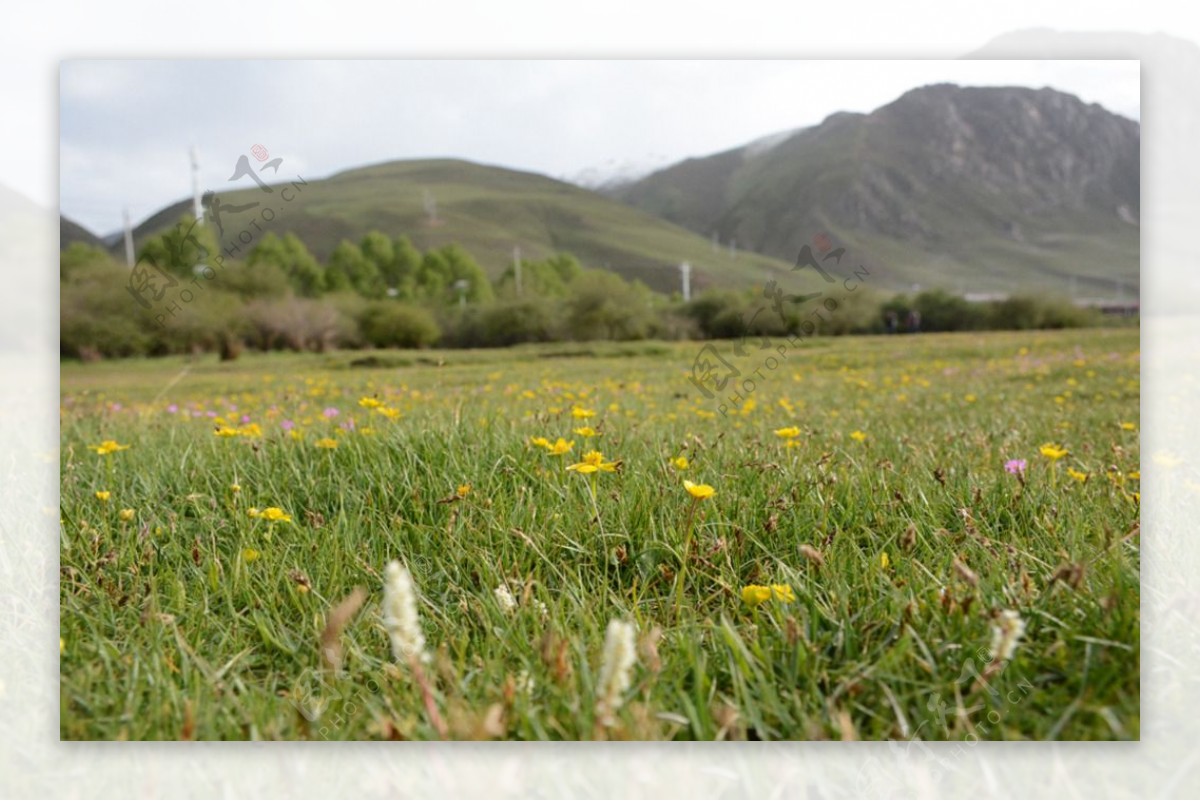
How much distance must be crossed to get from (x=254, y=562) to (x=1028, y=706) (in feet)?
6.01

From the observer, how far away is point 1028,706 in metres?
1.51

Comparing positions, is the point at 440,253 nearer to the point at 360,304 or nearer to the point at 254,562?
the point at 360,304

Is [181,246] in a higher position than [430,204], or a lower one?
lower

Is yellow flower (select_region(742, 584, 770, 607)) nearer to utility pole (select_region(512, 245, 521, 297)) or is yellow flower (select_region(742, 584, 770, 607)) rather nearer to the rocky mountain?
the rocky mountain

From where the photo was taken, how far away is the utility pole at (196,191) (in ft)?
11.9

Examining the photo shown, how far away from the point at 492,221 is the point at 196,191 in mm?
2875

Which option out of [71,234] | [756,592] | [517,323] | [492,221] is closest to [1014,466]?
[756,592]

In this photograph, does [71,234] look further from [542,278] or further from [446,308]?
[542,278]

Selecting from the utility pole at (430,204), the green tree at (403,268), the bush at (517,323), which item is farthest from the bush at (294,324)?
the utility pole at (430,204)

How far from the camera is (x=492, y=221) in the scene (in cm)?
646

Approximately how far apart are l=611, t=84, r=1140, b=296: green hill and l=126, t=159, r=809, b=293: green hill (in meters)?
0.53

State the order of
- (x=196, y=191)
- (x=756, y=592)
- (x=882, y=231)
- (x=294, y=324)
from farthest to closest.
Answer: (x=294, y=324), (x=882, y=231), (x=196, y=191), (x=756, y=592)

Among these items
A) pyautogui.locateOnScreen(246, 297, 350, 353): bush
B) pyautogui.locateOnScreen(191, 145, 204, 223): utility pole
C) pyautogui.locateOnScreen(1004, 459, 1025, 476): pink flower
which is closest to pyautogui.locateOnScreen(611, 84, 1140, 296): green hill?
pyautogui.locateOnScreen(1004, 459, 1025, 476): pink flower

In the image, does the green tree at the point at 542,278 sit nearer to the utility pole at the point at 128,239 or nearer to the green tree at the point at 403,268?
the green tree at the point at 403,268
